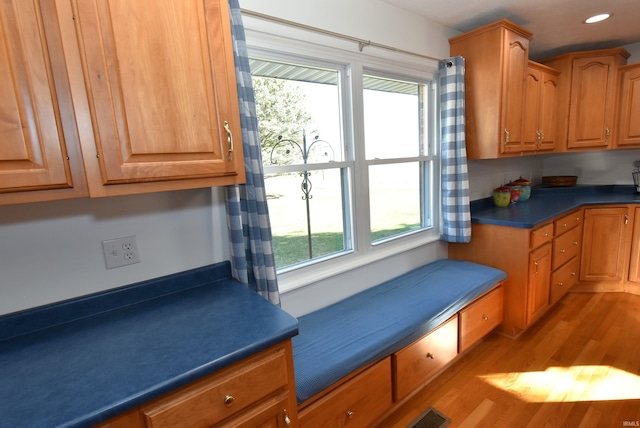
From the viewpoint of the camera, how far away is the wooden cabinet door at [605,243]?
9.55 ft

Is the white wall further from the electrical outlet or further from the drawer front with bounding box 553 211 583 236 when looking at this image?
the drawer front with bounding box 553 211 583 236

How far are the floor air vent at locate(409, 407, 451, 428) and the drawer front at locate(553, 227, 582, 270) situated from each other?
172 centimetres

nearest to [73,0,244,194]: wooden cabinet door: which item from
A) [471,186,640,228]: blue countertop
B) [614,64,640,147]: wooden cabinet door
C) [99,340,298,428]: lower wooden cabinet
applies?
[99,340,298,428]: lower wooden cabinet

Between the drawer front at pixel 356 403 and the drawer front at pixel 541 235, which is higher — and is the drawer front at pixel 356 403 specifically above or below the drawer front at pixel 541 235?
below

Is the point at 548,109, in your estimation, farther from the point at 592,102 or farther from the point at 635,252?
the point at 635,252

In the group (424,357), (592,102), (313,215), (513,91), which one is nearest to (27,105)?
(313,215)

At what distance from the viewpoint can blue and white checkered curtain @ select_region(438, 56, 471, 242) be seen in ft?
7.59

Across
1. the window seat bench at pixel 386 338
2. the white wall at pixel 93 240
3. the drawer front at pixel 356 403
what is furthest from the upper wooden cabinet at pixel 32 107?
the drawer front at pixel 356 403

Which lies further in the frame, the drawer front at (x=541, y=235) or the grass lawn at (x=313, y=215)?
the drawer front at (x=541, y=235)

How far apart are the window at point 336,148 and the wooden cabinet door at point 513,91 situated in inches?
20.4

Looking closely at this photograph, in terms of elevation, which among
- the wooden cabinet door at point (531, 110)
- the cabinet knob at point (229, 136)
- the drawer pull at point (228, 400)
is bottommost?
the drawer pull at point (228, 400)

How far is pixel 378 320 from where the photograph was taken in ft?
5.46

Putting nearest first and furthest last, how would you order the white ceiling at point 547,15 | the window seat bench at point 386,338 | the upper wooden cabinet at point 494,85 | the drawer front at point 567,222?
the window seat bench at point 386,338
the white ceiling at point 547,15
the upper wooden cabinet at point 494,85
the drawer front at point 567,222

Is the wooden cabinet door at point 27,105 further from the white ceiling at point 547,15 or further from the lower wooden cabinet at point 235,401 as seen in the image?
the white ceiling at point 547,15
